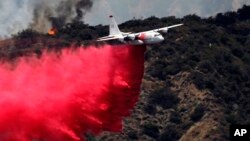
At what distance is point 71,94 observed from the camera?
10481 cm

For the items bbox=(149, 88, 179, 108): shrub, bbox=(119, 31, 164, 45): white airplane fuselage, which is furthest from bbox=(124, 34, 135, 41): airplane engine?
bbox=(149, 88, 179, 108): shrub

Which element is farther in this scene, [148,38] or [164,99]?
[164,99]

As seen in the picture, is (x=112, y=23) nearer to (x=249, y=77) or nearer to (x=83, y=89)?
(x=83, y=89)

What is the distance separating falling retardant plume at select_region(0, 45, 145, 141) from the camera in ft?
334

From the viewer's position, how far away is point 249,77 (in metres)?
194

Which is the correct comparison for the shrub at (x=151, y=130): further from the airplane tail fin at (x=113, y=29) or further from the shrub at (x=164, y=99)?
the airplane tail fin at (x=113, y=29)

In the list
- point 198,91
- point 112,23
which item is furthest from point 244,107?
point 112,23

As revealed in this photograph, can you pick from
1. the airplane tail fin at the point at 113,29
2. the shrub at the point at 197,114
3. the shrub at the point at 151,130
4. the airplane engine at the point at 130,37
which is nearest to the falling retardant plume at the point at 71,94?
the airplane engine at the point at 130,37

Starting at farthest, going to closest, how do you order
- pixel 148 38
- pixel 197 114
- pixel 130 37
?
1. pixel 197 114
2. pixel 130 37
3. pixel 148 38

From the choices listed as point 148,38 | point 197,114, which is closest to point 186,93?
point 197,114

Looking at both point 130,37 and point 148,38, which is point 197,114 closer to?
point 130,37

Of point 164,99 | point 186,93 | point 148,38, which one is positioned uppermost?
point 148,38

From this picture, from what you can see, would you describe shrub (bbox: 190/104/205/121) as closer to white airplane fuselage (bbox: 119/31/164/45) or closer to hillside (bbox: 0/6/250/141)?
hillside (bbox: 0/6/250/141)

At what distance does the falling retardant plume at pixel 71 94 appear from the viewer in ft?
334
